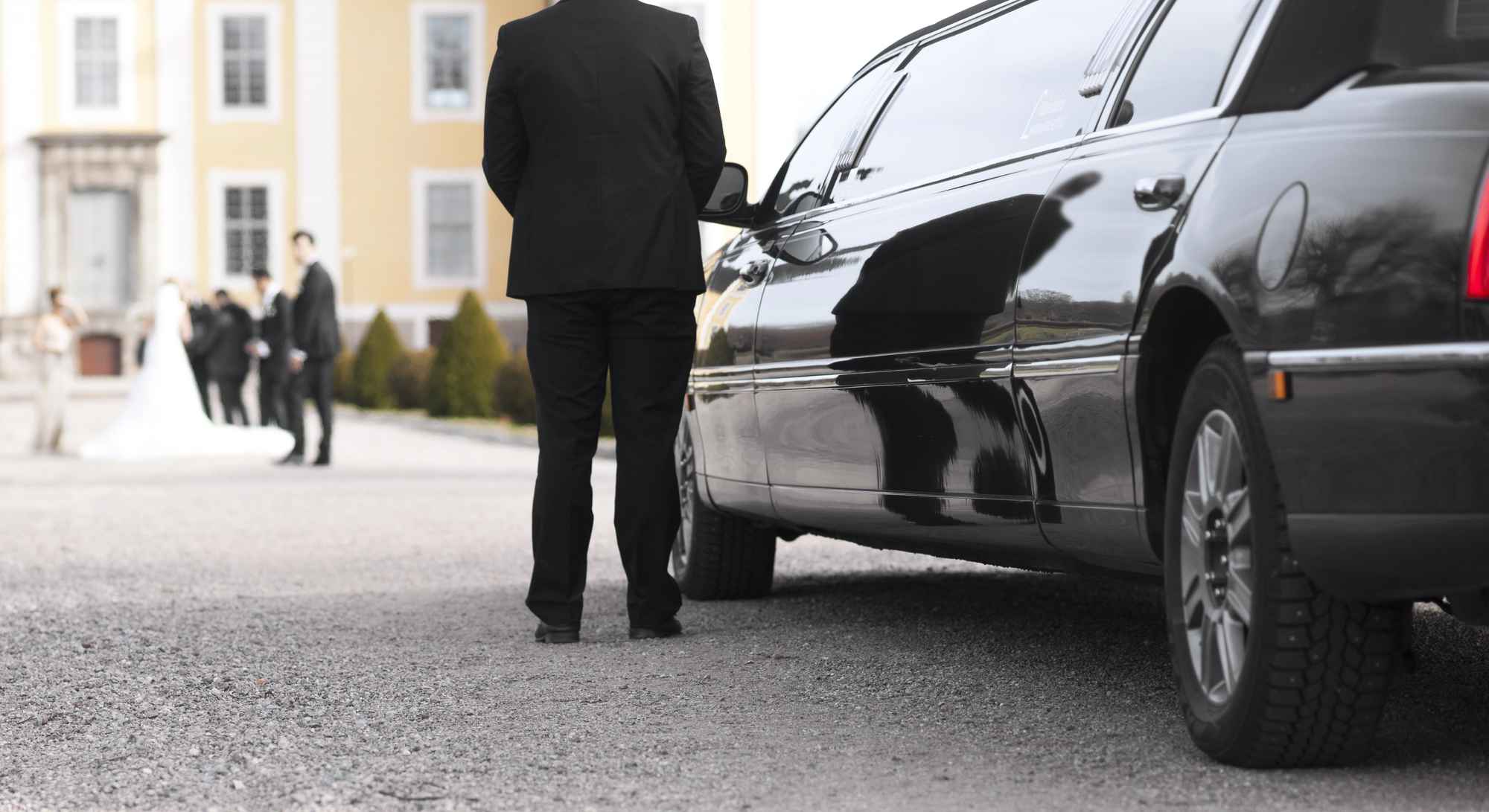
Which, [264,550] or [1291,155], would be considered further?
[264,550]

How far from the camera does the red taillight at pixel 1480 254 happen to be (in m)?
3.43

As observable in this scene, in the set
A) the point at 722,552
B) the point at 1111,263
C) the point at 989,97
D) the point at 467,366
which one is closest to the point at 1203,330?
the point at 1111,263

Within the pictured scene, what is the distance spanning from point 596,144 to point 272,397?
16.0m

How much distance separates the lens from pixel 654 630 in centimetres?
640

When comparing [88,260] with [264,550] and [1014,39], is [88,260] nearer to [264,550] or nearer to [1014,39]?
[264,550]

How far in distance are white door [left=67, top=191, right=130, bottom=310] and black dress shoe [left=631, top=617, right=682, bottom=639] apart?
42.9 metres

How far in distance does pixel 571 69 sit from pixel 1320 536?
3168 mm

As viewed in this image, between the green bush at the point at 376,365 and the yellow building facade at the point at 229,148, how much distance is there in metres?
10.9

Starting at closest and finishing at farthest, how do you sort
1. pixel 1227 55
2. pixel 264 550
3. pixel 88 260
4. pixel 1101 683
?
pixel 1227 55 < pixel 1101 683 < pixel 264 550 < pixel 88 260

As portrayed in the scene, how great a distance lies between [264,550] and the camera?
10.2 metres

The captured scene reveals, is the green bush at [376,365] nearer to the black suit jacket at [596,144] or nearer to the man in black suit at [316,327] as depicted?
the man in black suit at [316,327]

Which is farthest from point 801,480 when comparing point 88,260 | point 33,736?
point 88,260

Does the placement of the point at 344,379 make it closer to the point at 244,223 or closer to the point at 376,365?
the point at 376,365

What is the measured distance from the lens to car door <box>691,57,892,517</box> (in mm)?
6566
